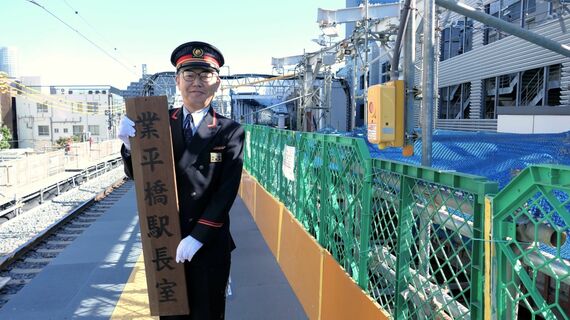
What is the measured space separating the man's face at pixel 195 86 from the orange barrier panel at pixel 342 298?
1.73m

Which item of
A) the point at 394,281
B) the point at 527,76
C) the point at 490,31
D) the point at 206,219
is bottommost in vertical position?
the point at 394,281

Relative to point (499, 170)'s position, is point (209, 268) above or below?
below

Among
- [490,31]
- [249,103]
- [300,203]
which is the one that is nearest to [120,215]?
[300,203]

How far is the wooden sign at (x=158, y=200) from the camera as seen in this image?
2.65m

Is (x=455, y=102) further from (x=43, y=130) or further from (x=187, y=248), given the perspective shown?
(x=43, y=130)

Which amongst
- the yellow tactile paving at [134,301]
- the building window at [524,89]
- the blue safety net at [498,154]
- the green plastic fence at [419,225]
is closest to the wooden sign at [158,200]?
the green plastic fence at [419,225]

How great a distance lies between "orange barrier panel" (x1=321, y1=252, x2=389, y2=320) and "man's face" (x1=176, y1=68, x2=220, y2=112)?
1.73 meters

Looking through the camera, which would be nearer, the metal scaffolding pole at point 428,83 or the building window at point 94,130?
the metal scaffolding pole at point 428,83

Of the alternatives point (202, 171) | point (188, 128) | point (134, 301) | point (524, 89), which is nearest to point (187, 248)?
point (202, 171)

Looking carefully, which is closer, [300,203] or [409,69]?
[409,69]

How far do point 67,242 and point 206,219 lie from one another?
668 cm

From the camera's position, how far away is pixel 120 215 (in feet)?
32.4

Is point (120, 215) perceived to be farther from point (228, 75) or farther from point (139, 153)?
point (228, 75)

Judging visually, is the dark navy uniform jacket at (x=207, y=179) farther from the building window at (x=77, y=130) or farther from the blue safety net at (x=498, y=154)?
the building window at (x=77, y=130)
